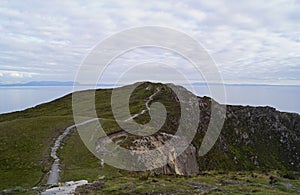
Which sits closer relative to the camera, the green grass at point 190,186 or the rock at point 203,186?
the green grass at point 190,186

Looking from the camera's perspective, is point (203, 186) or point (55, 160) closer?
point (203, 186)

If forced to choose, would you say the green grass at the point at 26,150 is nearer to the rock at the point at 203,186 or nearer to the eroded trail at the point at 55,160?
the eroded trail at the point at 55,160

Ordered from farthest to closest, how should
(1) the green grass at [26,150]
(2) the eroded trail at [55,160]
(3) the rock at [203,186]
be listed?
(1) the green grass at [26,150] < (2) the eroded trail at [55,160] < (3) the rock at [203,186]

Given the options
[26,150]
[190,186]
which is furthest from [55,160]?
[190,186]

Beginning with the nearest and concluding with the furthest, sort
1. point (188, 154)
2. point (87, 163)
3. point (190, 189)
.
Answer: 1. point (190, 189)
2. point (87, 163)
3. point (188, 154)

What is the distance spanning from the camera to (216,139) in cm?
16338

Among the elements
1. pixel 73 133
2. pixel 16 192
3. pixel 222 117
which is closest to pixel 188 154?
pixel 73 133

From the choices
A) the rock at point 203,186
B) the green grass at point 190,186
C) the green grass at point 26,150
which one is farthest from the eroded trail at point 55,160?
the rock at point 203,186

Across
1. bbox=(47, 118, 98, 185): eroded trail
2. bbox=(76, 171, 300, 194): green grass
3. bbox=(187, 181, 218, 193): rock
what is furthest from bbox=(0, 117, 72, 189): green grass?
bbox=(187, 181, 218, 193): rock

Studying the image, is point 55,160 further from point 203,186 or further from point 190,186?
point 203,186

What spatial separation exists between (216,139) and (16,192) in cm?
14507

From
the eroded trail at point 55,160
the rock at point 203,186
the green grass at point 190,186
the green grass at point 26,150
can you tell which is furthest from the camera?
the green grass at point 26,150

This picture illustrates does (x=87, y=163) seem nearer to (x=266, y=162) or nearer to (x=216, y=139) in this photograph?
(x=216, y=139)

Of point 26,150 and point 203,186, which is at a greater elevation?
point 26,150
